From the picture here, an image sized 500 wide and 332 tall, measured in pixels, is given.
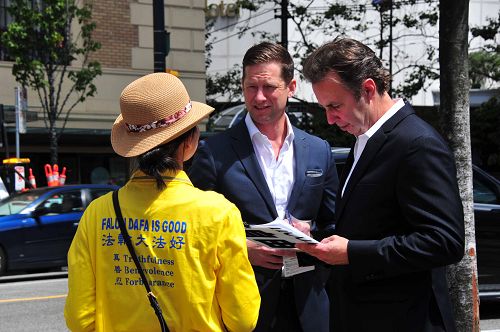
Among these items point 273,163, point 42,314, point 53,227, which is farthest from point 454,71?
point 53,227

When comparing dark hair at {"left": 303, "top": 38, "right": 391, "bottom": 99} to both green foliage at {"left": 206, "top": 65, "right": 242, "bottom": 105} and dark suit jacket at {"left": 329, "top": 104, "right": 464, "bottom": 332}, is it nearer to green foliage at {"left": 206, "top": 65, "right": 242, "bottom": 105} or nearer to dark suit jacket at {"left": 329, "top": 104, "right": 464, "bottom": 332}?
Answer: dark suit jacket at {"left": 329, "top": 104, "right": 464, "bottom": 332}

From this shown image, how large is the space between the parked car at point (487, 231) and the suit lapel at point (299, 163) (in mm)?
3944

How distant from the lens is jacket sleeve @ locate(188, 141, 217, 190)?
3.67 meters

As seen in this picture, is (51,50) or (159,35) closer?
(159,35)

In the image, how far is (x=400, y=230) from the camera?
2830 millimetres

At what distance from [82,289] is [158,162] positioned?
1.65 feet

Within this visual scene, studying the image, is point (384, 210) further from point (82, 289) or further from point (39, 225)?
point (39, 225)

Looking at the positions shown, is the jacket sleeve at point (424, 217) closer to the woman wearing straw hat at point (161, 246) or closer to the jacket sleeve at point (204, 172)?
the woman wearing straw hat at point (161, 246)

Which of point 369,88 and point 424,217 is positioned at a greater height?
point 369,88

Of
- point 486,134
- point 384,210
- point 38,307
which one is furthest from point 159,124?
point 486,134

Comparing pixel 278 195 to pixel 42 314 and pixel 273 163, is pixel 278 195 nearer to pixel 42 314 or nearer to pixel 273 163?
pixel 273 163

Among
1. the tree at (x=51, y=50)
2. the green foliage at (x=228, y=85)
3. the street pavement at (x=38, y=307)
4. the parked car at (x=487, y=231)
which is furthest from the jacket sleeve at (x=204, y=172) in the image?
the green foliage at (x=228, y=85)

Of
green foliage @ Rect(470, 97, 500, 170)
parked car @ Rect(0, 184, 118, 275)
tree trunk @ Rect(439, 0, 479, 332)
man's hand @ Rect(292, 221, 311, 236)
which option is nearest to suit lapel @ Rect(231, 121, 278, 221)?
man's hand @ Rect(292, 221, 311, 236)

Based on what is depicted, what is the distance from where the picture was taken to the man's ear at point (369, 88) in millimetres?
2918
